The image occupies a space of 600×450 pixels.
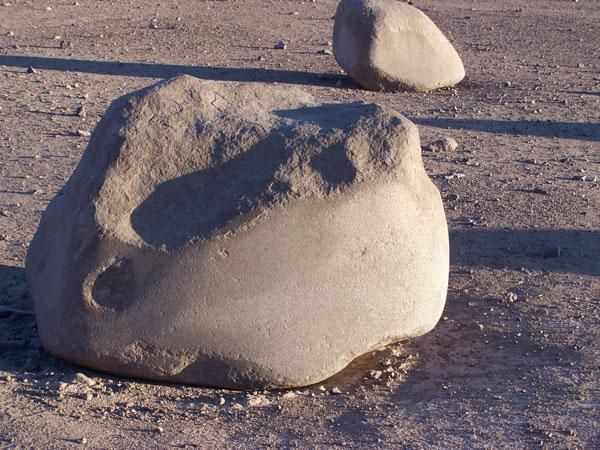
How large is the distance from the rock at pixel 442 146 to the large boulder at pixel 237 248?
3431 millimetres

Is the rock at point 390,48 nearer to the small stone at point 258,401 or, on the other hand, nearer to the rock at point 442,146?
the rock at point 442,146

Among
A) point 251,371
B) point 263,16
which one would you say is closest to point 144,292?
point 251,371

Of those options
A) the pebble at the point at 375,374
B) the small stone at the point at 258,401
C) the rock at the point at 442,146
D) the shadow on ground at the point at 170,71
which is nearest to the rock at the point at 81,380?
the small stone at the point at 258,401

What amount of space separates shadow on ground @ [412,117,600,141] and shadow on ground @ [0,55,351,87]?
1486 mm

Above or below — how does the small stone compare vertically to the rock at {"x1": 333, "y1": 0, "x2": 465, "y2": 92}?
below

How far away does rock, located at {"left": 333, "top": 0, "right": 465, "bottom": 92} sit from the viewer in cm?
936

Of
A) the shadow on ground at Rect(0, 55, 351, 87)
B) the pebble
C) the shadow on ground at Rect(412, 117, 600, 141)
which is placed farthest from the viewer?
the shadow on ground at Rect(0, 55, 351, 87)

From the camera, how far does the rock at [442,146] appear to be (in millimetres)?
7863

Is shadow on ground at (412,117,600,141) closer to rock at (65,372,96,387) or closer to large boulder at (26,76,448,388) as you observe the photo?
large boulder at (26,76,448,388)

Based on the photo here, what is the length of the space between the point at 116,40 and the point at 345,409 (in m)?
8.00

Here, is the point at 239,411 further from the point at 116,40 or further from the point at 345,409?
the point at 116,40

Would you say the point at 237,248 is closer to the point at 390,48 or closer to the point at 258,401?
the point at 258,401

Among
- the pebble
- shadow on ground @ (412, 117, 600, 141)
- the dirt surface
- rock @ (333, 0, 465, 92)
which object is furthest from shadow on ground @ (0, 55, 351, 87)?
the pebble

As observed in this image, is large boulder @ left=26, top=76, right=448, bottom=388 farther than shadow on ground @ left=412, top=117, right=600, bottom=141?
No
